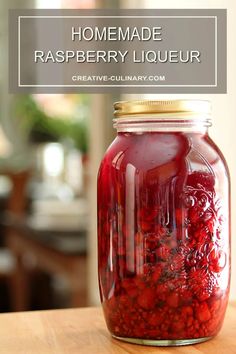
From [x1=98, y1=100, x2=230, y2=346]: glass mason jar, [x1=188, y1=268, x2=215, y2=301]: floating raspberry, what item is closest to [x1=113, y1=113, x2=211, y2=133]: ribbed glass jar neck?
[x1=98, y1=100, x2=230, y2=346]: glass mason jar

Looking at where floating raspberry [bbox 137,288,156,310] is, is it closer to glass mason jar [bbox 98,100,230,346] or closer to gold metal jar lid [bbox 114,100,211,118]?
glass mason jar [bbox 98,100,230,346]

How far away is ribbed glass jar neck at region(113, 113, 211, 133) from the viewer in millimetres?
673

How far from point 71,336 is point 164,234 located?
132 millimetres

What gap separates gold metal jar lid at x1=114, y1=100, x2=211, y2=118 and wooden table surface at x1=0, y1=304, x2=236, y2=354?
7.7 inches

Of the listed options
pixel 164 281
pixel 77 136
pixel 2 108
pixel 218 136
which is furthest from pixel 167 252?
pixel 2 108

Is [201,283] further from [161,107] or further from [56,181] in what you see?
[56,181]

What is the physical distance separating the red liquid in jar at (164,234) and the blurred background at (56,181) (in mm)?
254

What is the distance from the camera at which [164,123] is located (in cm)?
67

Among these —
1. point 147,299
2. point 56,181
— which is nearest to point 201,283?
point 147,299

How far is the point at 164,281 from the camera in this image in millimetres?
655

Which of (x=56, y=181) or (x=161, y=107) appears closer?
(x=161, y=107)

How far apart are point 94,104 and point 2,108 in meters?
5.54

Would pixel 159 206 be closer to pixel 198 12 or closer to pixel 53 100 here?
pixel 198 12

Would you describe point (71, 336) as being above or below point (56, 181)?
below
